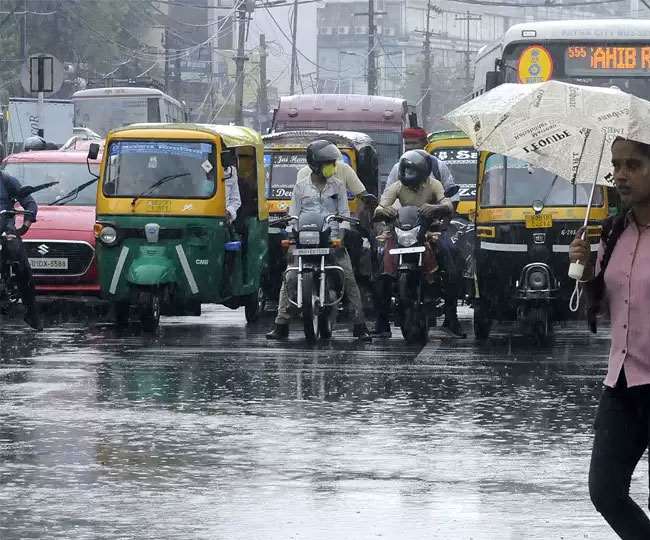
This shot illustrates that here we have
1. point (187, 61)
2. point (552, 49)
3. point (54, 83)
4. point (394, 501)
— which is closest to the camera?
point (394, 501)

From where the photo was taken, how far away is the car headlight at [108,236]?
18.1 m

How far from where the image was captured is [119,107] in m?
55.4

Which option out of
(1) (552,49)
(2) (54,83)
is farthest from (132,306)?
(2) (54,83)

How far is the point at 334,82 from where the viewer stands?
156750 millimetres

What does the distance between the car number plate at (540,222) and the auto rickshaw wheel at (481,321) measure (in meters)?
0.94

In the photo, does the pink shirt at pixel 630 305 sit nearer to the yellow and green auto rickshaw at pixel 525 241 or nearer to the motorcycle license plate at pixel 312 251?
the yellow and green auto rickshaw at pixel 525 241

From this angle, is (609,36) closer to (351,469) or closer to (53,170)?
(53,170)

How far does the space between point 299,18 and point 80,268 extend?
418 ft

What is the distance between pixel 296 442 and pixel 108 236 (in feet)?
26.7

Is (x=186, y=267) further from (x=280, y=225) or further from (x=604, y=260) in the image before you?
(x=604, y=260)

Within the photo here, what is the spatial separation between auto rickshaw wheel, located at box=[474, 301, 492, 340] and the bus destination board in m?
4.83

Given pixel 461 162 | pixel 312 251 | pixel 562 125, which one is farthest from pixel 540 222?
pixel 562 125

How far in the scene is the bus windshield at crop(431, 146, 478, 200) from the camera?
24812mm

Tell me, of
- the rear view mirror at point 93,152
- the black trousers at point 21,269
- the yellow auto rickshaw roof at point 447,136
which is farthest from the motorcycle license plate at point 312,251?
the yellow auto rickshaw roof at point 447,136
